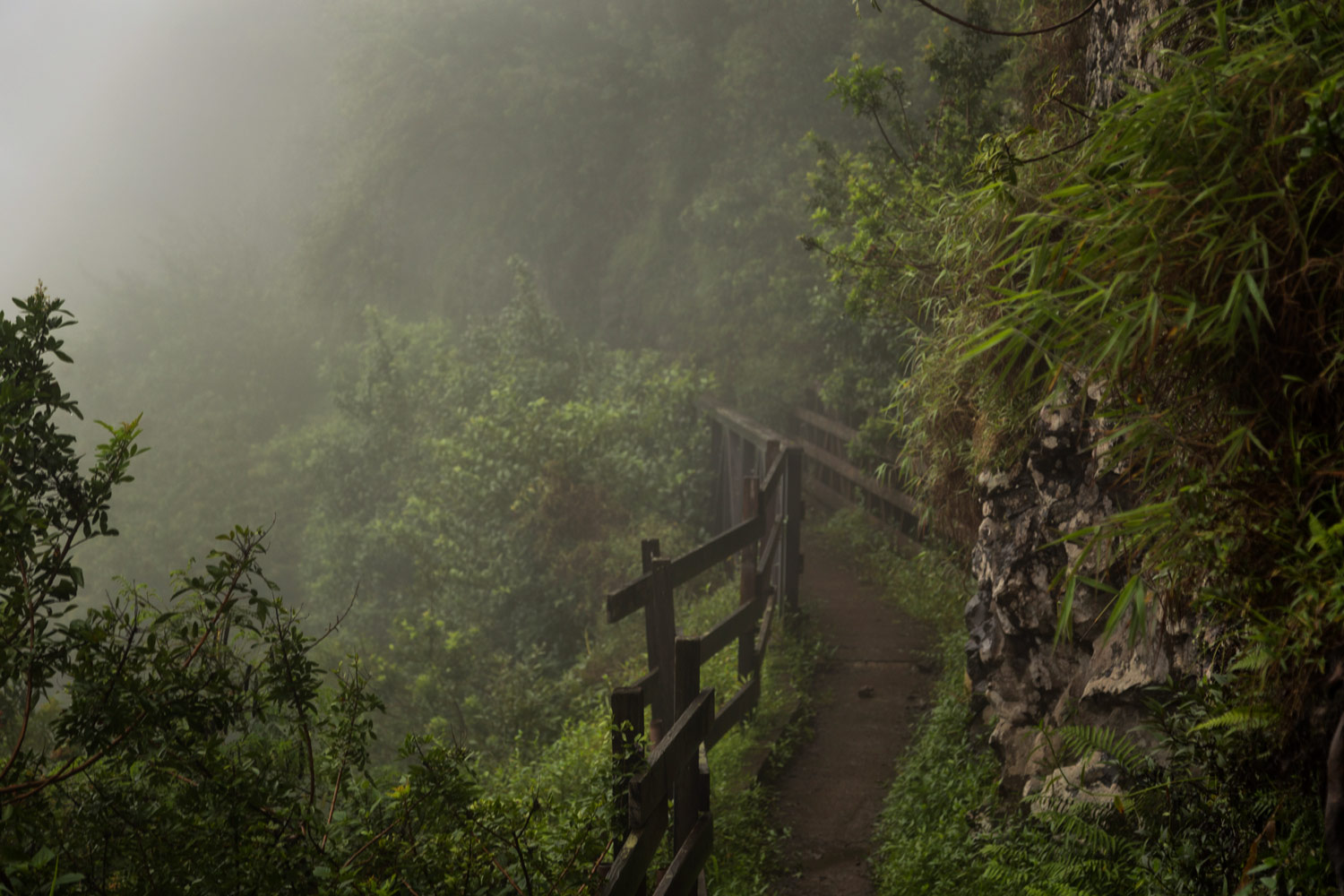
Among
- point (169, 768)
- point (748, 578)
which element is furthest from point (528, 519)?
point (169, 768)

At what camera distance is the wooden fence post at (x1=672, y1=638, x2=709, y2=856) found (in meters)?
3.16

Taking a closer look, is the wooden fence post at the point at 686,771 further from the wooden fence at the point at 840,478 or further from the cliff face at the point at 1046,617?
the wooden fence at the point at 840,478

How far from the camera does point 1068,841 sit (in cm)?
256

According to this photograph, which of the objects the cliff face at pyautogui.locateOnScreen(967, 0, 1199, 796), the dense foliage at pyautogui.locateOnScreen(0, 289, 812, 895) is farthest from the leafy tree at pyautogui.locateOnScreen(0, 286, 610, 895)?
the cliff face at pyautogui.locateOnScreen(967, 0, 1199, 796)

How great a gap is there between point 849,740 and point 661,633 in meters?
1.77

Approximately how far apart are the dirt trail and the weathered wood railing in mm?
562

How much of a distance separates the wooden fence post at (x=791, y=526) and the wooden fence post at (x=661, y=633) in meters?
2.84

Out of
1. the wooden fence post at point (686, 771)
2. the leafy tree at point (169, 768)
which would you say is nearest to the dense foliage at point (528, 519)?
the wooden fence post at point (686, 771)

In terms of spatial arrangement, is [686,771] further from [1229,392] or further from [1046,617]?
[1229,392]

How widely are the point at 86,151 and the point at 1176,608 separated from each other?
59823 mm

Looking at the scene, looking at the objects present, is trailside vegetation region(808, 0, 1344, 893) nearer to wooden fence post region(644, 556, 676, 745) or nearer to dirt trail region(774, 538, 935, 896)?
dirt trail region(774, 538, 935, 896)

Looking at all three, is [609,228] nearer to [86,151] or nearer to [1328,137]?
[1328,137]

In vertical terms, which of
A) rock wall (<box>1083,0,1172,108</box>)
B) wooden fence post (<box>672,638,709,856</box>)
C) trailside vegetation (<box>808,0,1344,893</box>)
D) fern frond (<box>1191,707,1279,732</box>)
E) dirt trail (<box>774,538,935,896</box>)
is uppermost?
rock wall (<box>1083,0,1172,108</box>)

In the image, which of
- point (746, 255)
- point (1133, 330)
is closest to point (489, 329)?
point (746, 255)
